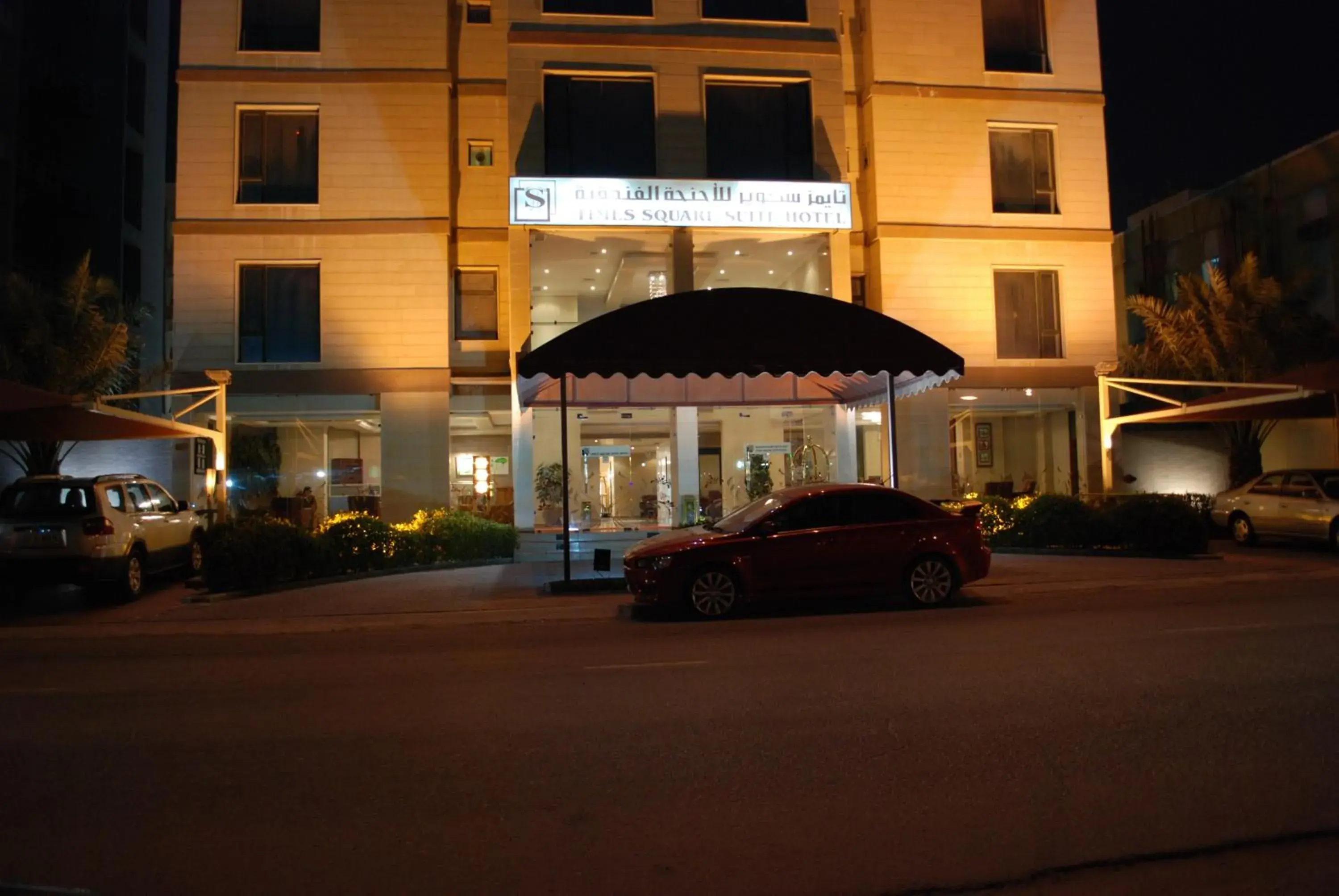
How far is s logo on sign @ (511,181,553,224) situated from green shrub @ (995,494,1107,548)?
1129cm

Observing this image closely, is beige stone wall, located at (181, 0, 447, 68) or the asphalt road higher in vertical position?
beige stone wall, located at (181, 0, 447, 68)

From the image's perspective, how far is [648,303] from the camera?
15.7 metres

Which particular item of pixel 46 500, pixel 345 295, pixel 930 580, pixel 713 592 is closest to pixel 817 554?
pixel 713 592

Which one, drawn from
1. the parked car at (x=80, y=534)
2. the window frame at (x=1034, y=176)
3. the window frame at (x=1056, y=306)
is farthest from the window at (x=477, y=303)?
the window frame at (x=1034, y=176)

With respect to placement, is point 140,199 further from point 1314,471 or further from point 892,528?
point 1314,471

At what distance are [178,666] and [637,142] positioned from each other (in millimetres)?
16608

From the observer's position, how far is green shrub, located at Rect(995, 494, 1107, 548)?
18922mm

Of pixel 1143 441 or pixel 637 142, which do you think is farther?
pixel 1143 441

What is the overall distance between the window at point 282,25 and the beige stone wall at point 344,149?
103 centimetres

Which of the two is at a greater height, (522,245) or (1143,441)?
(522,245)

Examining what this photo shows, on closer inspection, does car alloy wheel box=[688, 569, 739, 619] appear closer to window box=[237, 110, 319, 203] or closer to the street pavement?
the street pavement

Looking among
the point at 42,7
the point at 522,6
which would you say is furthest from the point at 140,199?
the point at 522,6

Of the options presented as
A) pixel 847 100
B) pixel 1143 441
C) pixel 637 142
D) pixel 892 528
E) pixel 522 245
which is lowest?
pixel 892 528

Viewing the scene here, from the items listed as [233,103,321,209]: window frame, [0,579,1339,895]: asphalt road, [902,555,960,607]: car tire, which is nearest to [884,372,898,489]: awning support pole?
[902,555,960,607]: car tire
